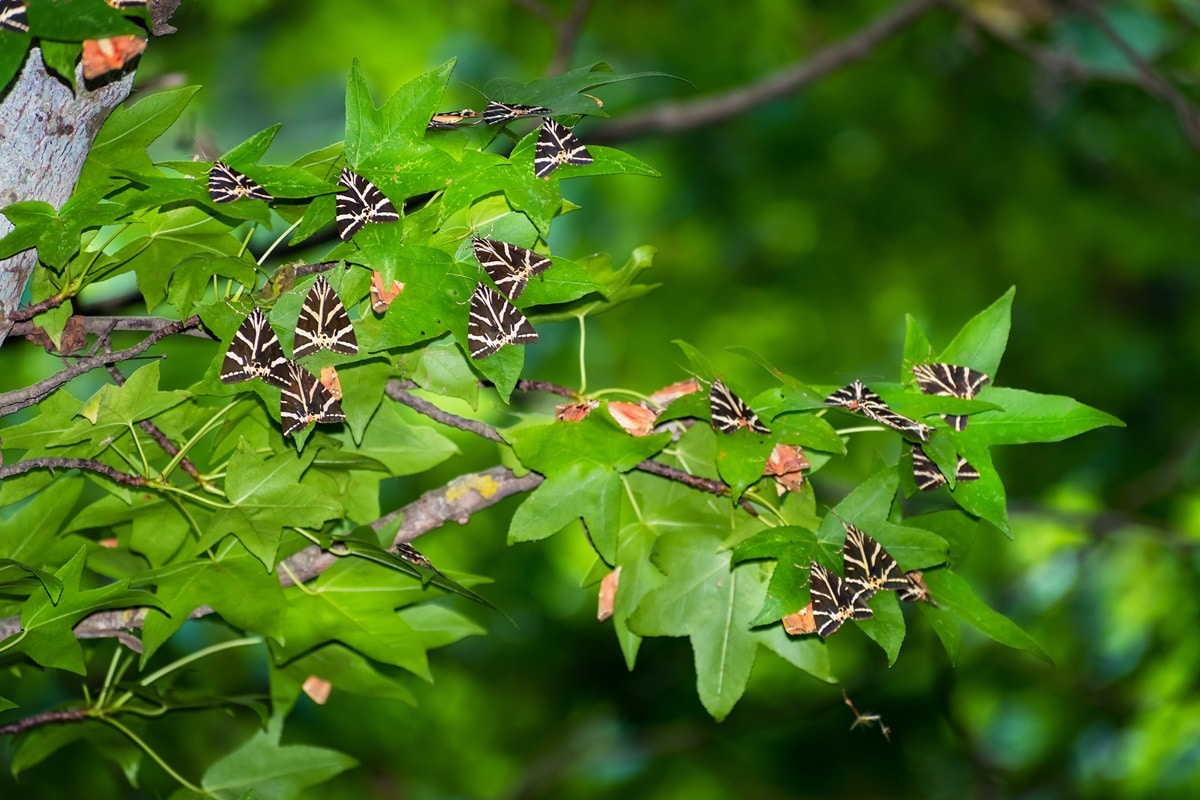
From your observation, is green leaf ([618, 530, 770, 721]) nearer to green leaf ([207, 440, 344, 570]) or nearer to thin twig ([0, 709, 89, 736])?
green leaf ([207, 440, 344, 570])

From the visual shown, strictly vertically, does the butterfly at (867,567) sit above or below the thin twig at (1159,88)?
above

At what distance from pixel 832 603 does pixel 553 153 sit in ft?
1.27

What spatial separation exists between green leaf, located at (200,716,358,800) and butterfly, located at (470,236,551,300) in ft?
1.70

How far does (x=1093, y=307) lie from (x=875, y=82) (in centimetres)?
164

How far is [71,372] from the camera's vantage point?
803 mm

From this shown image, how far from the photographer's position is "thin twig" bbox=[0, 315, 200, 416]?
2.63ft

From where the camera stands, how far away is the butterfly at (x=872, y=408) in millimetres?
825

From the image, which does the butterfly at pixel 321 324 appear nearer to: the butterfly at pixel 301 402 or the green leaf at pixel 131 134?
the butterfly at pixel 301 402

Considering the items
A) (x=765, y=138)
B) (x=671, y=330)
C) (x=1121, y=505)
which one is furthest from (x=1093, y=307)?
(x=671, y=330)

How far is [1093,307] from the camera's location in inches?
180

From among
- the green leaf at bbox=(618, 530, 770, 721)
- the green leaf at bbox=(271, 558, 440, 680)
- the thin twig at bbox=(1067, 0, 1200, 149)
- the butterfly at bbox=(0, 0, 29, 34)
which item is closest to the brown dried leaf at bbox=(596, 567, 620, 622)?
the green leaf at bbox=(618, 530, 770, 721)

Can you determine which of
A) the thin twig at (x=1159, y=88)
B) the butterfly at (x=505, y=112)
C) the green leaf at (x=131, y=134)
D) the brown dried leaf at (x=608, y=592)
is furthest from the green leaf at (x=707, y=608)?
the thin twig at (x=1159, y=88)

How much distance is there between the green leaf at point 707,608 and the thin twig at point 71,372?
42 centimetres

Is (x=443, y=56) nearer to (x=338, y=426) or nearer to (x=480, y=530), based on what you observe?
(x=480, y=530)
